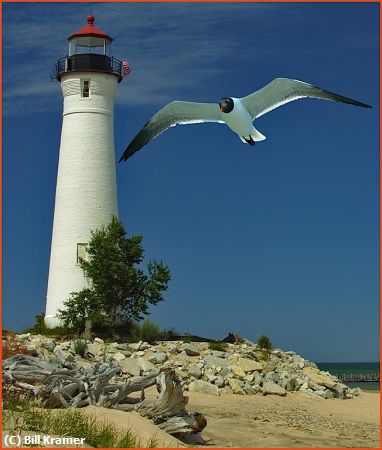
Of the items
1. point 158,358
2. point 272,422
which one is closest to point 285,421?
point 272,422

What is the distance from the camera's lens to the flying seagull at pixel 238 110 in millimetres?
16250

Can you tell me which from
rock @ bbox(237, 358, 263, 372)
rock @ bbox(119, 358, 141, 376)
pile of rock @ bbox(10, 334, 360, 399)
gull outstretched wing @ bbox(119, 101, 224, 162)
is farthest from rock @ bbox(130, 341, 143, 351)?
gull outstretched wing @ bbox(119, 101, 224, 162)

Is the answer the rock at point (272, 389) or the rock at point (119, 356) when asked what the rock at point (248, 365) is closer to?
the rock at point (272, 389)

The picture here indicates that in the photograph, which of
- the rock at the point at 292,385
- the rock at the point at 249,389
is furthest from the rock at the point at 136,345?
the rock at the point at 292,385

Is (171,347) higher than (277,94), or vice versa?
(277,94)

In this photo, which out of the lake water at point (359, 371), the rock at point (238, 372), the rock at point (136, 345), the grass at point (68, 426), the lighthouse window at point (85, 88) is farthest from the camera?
the lake water at point (359, 371)

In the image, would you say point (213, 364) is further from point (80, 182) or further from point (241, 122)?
point (80, 182)

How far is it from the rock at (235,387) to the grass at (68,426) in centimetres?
851

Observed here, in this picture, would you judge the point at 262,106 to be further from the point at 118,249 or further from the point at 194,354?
the point at 118,249

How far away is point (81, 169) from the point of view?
27.3 metres

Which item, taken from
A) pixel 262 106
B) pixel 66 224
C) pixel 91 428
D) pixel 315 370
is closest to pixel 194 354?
pixel 315 370

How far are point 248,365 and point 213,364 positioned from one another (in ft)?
3.12

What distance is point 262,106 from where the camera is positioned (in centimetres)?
1680

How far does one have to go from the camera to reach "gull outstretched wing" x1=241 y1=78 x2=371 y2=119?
1603 cm
